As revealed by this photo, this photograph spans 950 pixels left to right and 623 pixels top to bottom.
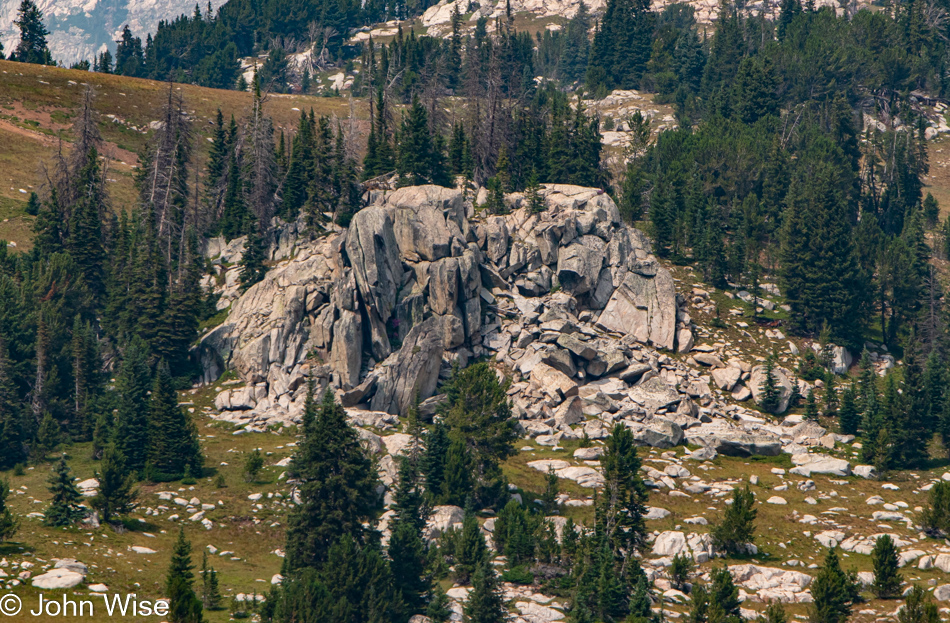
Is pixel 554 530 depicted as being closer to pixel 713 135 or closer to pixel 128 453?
pixel 128 453

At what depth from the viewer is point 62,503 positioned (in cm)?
6091

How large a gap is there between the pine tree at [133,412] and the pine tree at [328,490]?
1850 cm

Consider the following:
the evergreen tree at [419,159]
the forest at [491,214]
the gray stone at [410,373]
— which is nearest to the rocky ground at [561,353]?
the gray stone at [410,373]

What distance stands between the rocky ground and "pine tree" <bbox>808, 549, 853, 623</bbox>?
908cm

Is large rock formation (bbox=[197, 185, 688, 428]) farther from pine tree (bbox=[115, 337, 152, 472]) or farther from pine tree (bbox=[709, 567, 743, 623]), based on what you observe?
pine tree (bbox=[709, 567, 743, 623])

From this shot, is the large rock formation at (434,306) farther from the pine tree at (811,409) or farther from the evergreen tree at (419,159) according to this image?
the pine tree at (811,409)

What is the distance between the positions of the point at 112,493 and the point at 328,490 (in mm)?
15302

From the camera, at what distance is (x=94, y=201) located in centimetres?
10719

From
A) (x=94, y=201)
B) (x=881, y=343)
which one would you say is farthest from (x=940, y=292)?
(x=94, y=201)

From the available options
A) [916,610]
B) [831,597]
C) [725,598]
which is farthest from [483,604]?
[916,610]

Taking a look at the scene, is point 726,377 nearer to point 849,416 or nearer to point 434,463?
point 849,416

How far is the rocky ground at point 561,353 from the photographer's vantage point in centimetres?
7481

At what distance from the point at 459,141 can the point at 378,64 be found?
95080 mm

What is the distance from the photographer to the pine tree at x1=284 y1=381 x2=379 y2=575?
59.4 m
